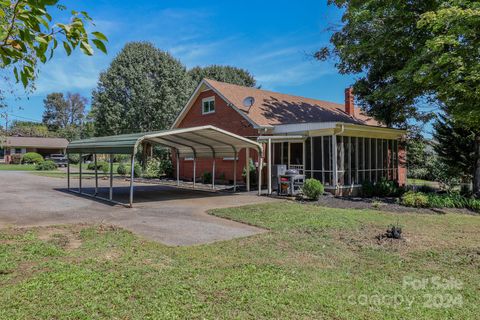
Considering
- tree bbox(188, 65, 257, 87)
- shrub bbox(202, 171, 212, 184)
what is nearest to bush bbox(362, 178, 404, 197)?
shrub bbox(202, 171, 212, 184)

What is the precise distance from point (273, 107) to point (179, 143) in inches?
259

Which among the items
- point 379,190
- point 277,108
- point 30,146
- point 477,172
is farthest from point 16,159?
point 477,172

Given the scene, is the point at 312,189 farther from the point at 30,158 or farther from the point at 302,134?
the point at 30,158

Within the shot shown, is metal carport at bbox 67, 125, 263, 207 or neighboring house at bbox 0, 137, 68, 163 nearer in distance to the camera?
metal carport at bbox 67, 125, 263, 207

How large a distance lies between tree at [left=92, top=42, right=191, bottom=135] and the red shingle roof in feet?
40.5

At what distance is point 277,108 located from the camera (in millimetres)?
21016

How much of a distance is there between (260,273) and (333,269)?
120cm

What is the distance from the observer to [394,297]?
14.1ft

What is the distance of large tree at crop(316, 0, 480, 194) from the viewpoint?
1128 cm

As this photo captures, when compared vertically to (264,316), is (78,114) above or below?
above

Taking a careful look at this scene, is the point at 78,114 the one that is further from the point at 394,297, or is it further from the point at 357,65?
the point at 394,297

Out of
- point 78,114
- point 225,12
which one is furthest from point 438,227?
point 78,114

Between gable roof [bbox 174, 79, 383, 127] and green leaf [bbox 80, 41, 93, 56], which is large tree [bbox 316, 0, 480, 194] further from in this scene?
green leaf [bbox 80, 41, 93, 56]

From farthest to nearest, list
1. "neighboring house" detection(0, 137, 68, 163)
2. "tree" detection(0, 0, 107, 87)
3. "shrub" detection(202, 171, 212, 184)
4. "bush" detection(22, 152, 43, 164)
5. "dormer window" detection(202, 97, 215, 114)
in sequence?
"neighboring house" detection(0, 137, 68, 163) < "bush" detection(22, 152, 43, 164) < "dormer window" detection(202, 97, 215, 114) < "shrub" detection(202, 171, 212, 184) < "tree" detection(0, 0, 107, 87)
